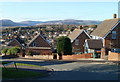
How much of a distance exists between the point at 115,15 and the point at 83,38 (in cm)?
763

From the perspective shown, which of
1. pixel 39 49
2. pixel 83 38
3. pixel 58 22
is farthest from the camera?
pixel 58 22

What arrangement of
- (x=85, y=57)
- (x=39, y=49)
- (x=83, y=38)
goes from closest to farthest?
(x=85, y=57) < (x=83, y=38) < (x=39, y=49)

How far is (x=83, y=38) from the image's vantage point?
46969 millimetres

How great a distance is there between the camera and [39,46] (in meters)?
50.8

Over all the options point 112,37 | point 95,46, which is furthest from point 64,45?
point 112,37

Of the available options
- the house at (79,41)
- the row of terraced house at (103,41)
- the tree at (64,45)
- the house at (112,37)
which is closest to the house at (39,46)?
the house at (79,41)

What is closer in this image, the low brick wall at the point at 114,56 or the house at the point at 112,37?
the low brick wall at the point at 114,56

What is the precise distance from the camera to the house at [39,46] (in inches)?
1961

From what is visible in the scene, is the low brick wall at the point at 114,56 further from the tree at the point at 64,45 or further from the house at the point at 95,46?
the tree at the point at 64,45

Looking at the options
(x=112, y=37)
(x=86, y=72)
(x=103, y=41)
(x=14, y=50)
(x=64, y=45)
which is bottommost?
(x=14, y=50)

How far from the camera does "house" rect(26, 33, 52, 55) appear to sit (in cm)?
4981

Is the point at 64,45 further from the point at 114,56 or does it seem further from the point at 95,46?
the point at 114,56

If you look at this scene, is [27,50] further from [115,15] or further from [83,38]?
[115,15]

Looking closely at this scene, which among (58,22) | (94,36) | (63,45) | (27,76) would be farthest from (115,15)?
(58,22)
